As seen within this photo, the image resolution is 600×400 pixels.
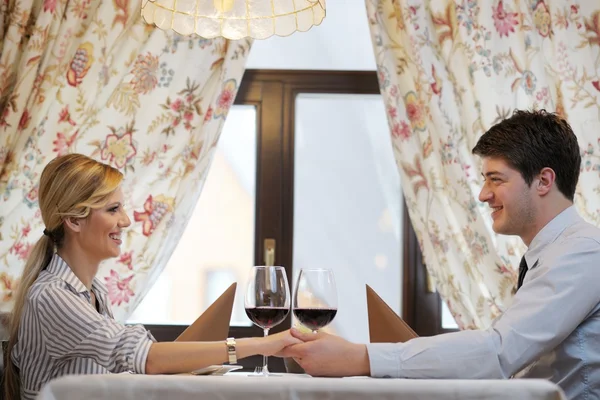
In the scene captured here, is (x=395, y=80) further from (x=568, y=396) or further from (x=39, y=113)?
(x=568, y=396)

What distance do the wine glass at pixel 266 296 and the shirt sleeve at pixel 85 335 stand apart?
24 centimetres

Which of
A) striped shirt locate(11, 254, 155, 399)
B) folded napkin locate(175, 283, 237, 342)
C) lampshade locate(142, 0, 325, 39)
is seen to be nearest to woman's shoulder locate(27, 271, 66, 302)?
striped shirt locate(11, 254, 155, 399)

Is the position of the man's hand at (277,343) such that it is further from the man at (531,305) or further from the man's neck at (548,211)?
the man's neck at (548,211)

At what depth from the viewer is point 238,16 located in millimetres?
1968

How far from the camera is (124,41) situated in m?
3.00

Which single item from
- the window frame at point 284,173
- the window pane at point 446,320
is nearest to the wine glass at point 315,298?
the window frame at point 284,173

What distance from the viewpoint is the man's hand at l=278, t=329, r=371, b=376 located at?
1449mm

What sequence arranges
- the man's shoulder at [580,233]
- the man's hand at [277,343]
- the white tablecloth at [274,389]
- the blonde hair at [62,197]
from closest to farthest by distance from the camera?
the white tablecloth at [274,389]
the man's hand at [277,343]
the man's shoulder at [580,233]
the blonde hair at [62,197]

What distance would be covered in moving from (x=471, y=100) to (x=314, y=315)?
5.16ft

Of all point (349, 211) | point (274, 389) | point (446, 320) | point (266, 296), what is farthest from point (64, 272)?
point (446, 320)

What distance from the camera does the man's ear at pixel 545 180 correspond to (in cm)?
186

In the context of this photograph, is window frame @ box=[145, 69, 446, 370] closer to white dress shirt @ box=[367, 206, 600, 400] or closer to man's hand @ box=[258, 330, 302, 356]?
white dress shirt @ box=[367, 206, 600, 400]

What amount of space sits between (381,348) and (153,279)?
1.66 meters

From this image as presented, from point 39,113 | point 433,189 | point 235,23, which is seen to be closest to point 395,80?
point 433,189
